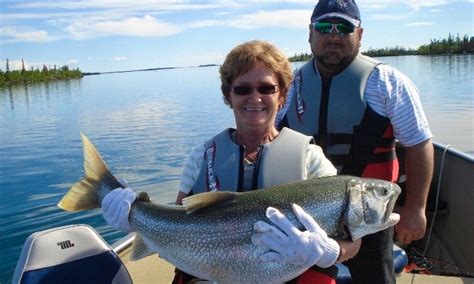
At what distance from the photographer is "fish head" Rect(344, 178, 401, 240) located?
2.70 meters

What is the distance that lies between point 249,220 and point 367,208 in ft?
2.17

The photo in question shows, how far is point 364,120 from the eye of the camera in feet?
12.1

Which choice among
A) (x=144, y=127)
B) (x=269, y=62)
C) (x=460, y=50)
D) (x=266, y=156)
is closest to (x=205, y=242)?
(x=266, y=156)

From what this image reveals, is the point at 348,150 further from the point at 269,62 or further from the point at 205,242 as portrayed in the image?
the point at 205,242

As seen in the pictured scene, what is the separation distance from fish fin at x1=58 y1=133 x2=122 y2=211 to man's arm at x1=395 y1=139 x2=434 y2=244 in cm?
214

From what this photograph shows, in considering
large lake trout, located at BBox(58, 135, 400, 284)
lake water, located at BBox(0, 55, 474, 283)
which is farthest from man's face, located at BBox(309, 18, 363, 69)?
lake water, located at BBox(0, 55, 474, 283)

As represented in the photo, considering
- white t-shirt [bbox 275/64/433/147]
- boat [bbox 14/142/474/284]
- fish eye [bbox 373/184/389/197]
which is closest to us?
fish eye [bbox 373/184/389/197]

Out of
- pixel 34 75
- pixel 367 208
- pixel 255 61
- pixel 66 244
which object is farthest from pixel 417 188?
pixel 34 75

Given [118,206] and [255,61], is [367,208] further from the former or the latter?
[118,206]

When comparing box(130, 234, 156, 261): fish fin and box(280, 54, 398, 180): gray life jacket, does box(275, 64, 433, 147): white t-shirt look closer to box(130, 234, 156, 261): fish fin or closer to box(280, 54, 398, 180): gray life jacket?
box(280, 54, 398, 180): gray life jacket

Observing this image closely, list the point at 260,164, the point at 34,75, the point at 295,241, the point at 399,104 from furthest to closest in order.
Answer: the point at 34,75, the point at 399,104, the point at 260,164, the point at 295,241

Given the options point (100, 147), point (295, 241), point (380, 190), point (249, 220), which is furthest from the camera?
point (100, 147)

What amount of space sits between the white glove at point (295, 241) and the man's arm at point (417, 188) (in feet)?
4.28

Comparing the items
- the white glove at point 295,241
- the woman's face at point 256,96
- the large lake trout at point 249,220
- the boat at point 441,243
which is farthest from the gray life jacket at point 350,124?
the white glove at point 295,241
